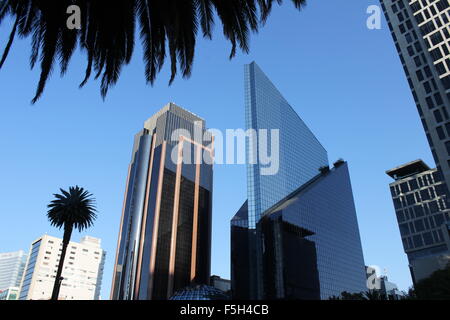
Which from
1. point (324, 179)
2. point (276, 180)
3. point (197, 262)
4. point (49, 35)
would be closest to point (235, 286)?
point (197, 262)

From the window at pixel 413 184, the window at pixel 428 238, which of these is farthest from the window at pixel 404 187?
the window at pixel 428 238

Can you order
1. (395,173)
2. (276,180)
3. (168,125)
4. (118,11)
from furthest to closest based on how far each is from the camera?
(168,125)
(395,173)
(276,180)
(118,11)

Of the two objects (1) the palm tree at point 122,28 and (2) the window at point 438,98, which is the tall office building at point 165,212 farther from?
(1) the palm tree at point 122,28

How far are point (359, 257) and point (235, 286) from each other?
207ft

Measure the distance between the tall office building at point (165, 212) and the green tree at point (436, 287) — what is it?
9855 centimetres

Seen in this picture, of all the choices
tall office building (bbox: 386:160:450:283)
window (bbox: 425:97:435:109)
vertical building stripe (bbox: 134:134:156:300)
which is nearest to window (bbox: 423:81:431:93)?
window (bbox: 425:97:435:109)

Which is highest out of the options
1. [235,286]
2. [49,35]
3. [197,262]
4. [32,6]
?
[197,262]

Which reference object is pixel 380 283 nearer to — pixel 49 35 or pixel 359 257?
pixel 359 257

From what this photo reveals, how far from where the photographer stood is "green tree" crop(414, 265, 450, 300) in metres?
44.5

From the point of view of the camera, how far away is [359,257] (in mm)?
155000

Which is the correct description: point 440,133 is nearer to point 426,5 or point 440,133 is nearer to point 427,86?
point 427,86

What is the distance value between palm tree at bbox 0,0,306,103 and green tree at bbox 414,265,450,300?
163ft

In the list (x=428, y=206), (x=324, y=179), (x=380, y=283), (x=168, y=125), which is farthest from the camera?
(x=380, y=283)

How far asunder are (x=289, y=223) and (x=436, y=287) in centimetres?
7337
